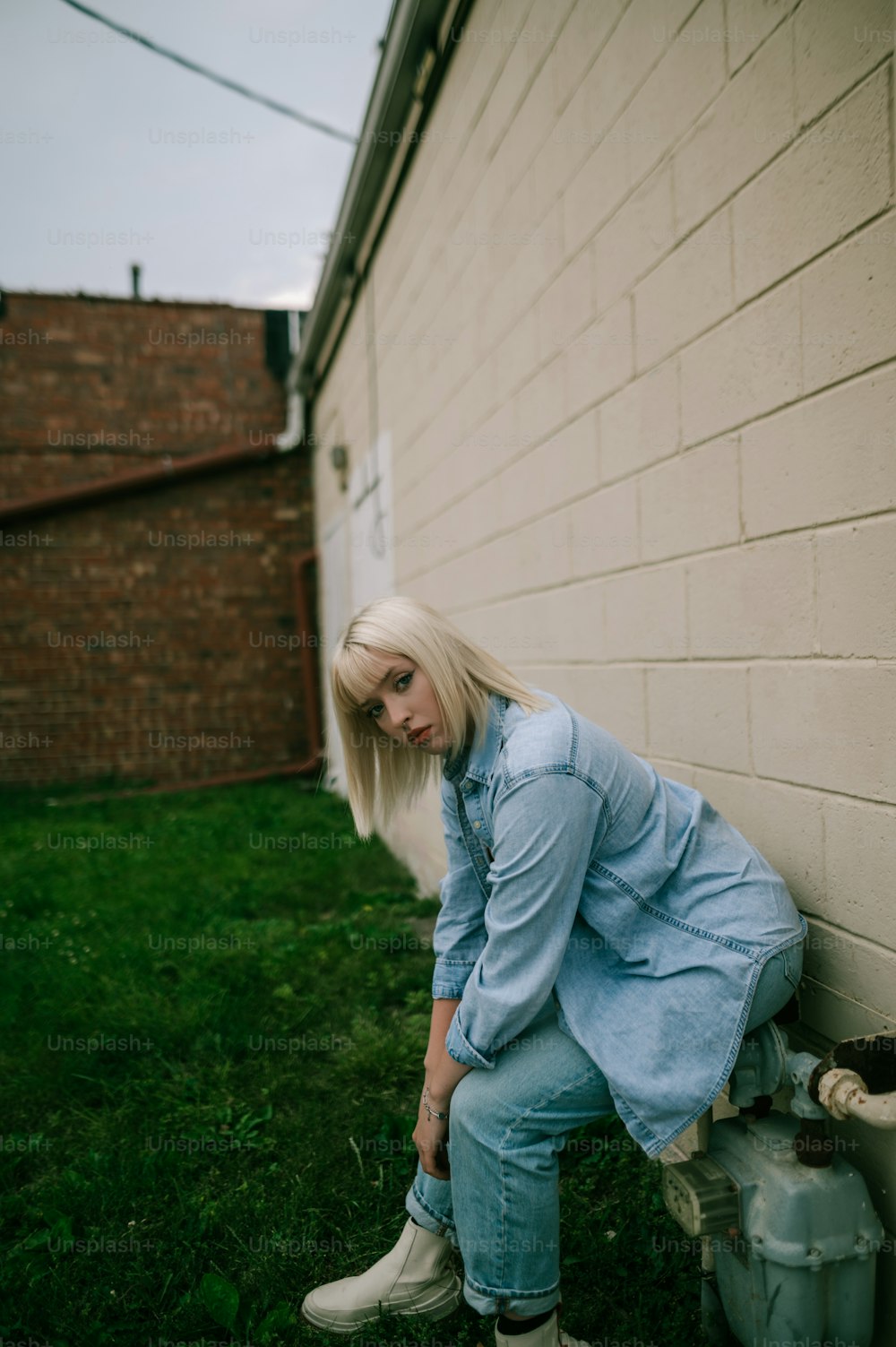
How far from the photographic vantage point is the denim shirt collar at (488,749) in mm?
1734

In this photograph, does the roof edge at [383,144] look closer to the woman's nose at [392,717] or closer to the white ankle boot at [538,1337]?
the woman's nose at [392,717]

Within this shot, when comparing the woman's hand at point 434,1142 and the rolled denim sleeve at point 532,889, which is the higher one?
the rolled denim sleeve at point 532,889

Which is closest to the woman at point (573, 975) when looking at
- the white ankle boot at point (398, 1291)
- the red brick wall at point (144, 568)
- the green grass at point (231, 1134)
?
the white ankle boot at point (398, 1291)

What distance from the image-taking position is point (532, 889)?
1.47 m

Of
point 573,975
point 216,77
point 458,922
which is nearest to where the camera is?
point 573,975

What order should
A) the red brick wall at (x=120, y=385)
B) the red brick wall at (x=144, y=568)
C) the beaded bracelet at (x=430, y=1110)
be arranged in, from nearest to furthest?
the beaded bracelet at (x=430, y=1110) < the red brick wall at (x=144, y=568) < the red brick wall at (x=120, y=385)

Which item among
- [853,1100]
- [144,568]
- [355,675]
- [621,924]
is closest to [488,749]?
[355,675]

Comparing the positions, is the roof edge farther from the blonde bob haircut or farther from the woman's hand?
the woman's hand

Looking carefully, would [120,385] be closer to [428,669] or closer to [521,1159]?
[428,669]

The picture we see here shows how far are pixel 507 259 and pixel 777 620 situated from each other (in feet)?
6.97

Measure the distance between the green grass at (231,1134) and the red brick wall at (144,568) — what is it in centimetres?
412

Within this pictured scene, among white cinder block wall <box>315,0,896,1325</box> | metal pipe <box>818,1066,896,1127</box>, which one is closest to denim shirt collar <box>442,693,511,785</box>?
white cinder block wall <box>315,0,896,1325</box>

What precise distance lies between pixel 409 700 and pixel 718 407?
0.91 meters

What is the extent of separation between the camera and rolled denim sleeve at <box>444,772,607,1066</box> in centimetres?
147
